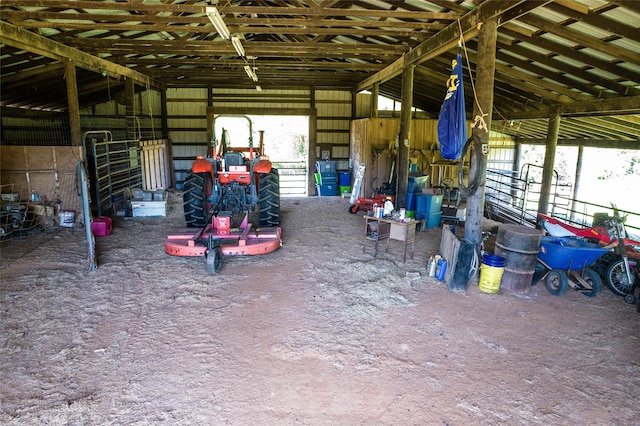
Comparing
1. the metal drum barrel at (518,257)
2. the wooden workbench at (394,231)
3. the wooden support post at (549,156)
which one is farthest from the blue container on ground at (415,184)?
the metal drum barrel at (518,257)

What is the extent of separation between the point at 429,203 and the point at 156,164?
28.0 ft

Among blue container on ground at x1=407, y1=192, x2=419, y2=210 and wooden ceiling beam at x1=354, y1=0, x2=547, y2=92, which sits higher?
wooden ceiling beam at x1=354, y1=0, x2=547, y2=92

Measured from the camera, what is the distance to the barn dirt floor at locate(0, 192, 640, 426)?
2660mm

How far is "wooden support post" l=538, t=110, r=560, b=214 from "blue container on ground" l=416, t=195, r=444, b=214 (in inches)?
102

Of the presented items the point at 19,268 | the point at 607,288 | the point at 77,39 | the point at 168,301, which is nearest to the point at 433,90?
the point at 607,288

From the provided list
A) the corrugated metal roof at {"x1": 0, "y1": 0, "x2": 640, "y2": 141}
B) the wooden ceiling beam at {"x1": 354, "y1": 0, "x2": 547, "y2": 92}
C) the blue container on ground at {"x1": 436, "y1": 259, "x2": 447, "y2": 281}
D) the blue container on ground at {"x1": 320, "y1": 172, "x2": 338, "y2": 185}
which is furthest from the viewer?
the blue container on ground at {"x1": 320, "y1": 172, "x2": 338, "y2": 185}

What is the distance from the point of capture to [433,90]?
11328 millimetres

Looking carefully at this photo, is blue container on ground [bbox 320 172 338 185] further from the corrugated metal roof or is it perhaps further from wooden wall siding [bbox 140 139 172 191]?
wooden wall siding [bbox 140 139 172 191]

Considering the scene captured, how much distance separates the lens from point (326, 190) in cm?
1264

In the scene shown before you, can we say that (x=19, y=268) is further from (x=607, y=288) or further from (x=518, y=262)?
(x=607, y=288)

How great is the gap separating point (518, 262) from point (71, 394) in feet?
14.7

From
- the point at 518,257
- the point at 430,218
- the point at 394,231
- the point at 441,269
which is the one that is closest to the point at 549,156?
the point at 430,218

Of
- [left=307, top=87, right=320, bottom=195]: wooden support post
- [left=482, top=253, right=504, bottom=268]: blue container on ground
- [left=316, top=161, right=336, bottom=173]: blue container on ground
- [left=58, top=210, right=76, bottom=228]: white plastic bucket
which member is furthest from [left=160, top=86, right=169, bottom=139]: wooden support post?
[left=482, top=253, right=504, bottom=268]: blue container on ground

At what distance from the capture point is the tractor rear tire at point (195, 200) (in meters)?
7.02
